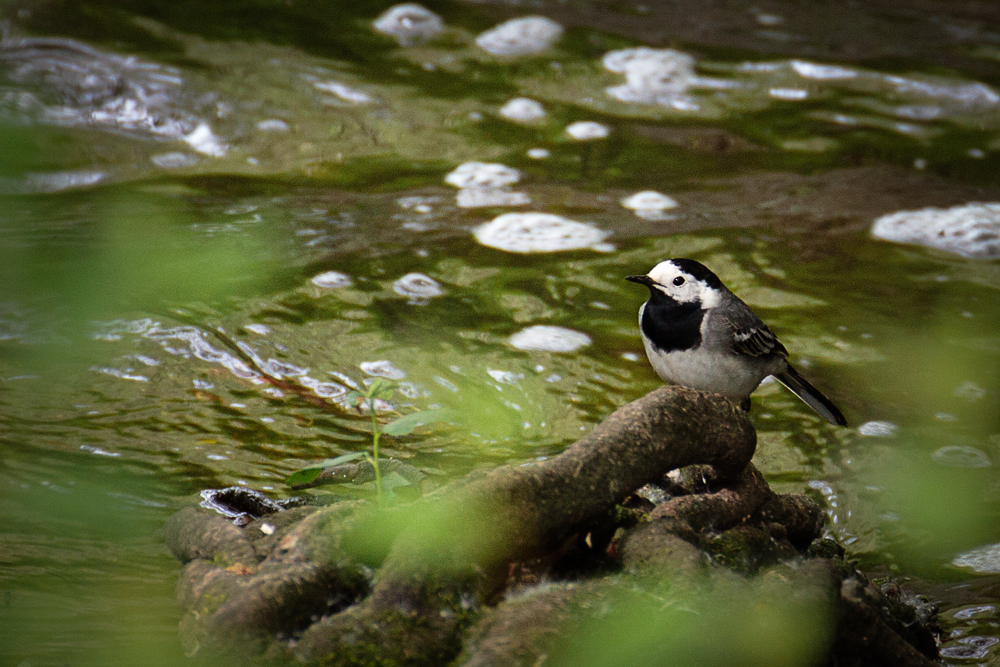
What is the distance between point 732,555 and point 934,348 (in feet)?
9.58

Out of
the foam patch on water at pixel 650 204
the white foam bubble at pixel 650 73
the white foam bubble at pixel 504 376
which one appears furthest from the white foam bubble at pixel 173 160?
the white foam bubble at pixel 650 73

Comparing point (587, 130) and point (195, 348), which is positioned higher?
point (587, 130)

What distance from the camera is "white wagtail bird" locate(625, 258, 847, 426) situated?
3.48 m

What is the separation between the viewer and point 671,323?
11.5 ft

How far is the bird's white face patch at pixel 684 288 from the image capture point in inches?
141

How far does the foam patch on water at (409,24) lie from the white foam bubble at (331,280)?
3431 millimetres

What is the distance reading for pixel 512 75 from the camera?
7863mm

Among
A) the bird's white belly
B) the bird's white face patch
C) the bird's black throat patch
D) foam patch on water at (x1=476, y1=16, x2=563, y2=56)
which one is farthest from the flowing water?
the bird's white face patch

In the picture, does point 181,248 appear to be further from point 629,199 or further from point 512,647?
point 512,647

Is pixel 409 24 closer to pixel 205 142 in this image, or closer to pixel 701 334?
pixel 205 142

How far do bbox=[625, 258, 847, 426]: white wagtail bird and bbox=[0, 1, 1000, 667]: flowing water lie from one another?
641 millimetres

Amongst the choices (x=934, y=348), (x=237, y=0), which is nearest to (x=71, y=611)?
(x=934, y=348)

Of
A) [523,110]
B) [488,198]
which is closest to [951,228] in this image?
[488,198]

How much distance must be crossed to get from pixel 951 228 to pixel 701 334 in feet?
12.0
